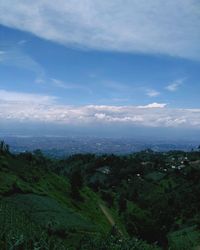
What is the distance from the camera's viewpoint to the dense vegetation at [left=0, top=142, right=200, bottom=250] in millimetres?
62438

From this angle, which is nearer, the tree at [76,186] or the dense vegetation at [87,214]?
the dense vegetation at [87,214]

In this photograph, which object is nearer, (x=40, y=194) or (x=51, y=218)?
(x=51, y=218)

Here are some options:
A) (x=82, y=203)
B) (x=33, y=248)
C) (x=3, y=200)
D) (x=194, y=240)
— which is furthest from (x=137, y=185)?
(x=33, y=248)

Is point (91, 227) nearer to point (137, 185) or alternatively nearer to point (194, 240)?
point (194, 240)

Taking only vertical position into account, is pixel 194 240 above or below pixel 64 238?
below

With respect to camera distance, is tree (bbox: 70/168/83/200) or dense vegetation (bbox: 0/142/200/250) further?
tree (bbox: 70/168/83/200)

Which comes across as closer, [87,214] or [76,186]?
[87,214]

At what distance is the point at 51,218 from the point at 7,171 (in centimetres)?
3426

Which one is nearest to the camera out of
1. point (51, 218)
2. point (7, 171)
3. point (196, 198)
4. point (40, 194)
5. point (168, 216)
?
point (51, 218)

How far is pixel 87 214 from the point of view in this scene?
105688mm

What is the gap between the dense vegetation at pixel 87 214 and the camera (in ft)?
205

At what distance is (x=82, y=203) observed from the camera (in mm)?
117500

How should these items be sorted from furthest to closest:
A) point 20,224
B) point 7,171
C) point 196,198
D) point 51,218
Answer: point 196,198 < point 7,171 < point 51,218 < point 20,224

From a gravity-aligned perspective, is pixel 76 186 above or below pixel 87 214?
above
